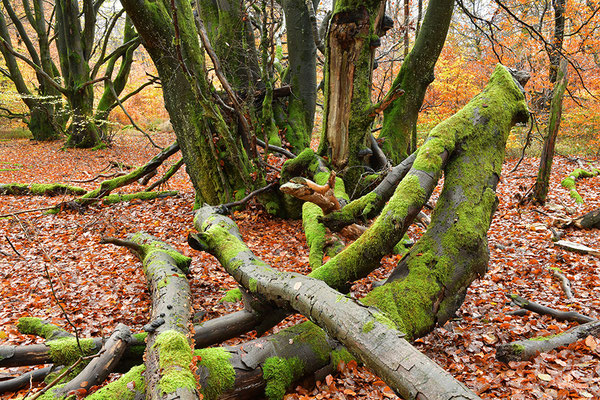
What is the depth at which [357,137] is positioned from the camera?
23.6ft

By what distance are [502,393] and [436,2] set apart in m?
7.46

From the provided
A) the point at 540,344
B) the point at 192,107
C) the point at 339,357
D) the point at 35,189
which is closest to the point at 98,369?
the point at 339,357

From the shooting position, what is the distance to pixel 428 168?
362cm

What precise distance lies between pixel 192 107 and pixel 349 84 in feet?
10.4

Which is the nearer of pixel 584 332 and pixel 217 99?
pixel 584 332

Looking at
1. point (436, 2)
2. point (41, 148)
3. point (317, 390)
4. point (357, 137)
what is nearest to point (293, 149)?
point (357, 137)

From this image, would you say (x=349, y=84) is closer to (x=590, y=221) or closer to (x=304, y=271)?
(x=304, y=271)

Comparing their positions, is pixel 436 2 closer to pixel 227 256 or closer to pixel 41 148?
pixel 227 256

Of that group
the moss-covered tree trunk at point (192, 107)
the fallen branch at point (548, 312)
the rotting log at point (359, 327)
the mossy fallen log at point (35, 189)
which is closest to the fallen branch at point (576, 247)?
the fallen branch at point (548, 312)

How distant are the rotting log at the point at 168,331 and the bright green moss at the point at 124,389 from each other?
0.30 feet

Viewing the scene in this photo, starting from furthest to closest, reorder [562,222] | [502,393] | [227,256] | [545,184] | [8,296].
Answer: [545,184], [562,222], [8,296], [227,256], [502,393]

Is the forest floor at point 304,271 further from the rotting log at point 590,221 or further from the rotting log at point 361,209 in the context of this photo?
the rotting log at point 361,209

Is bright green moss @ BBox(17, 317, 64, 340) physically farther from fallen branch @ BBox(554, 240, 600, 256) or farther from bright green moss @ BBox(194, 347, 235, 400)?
fallen branch @ BBox(554, 240, 600, 256)

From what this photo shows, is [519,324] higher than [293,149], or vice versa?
[293,149]
